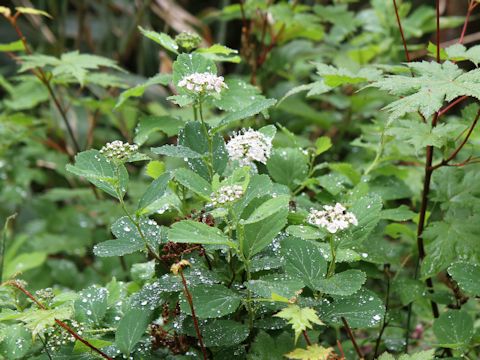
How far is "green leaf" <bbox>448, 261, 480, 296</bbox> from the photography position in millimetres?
821

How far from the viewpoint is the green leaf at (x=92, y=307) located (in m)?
0.83

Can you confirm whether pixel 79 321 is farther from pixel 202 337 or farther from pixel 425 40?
pixel 425 40

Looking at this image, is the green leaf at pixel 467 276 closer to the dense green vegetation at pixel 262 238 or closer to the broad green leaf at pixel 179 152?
the dense green vegetation at pixel 262 238

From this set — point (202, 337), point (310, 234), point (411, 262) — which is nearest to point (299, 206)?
point (310, 234)

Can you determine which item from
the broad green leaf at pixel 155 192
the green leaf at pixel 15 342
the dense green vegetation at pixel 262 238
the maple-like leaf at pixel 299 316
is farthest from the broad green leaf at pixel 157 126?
the maple-like leaf at pixel 299 316

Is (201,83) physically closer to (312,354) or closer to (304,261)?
(304,261)

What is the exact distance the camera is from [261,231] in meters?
0.76

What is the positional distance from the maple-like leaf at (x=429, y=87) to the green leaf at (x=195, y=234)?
0.29 metres

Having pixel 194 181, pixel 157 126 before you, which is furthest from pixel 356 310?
pixel 157 126

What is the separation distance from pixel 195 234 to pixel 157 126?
17.9 inches

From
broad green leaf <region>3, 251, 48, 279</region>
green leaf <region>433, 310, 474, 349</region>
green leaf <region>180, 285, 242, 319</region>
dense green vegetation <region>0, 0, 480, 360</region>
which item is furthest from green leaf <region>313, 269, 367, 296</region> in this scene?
broad green leaf <region>3, 251, 48, 279</region>

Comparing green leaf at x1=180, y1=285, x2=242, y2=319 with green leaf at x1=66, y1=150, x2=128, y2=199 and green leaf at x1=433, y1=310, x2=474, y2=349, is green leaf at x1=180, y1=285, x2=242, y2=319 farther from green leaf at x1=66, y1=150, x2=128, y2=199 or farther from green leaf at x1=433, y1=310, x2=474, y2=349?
green leaf at x1=433, y1=310, x2=474, y2=349

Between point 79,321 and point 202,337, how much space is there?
7.1 inches

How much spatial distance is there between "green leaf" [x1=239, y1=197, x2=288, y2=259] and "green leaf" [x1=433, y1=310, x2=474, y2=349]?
308mm
